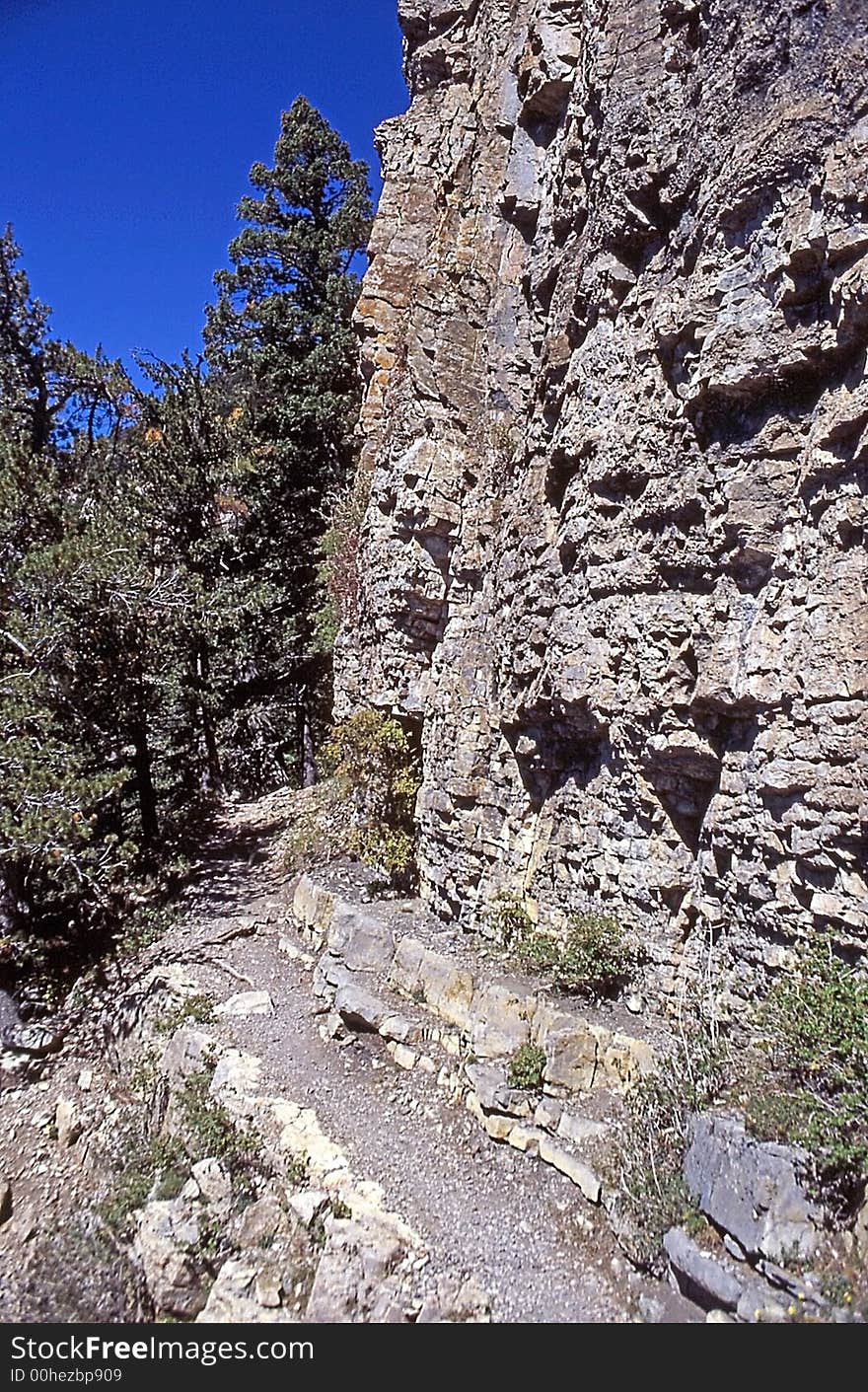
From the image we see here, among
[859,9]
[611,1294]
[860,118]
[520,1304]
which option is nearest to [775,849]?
[611,1294]

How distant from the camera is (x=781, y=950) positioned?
277 inches

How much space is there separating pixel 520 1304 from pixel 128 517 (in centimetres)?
1390

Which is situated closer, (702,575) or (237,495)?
(702,575)

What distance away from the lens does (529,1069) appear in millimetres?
8219

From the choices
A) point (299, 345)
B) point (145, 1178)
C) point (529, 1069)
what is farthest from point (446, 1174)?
point (299, 345)

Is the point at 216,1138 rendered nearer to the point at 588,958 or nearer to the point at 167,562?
the point at 588,958

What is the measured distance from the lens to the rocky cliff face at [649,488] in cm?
687

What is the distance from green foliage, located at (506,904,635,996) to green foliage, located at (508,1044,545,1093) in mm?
Answer: 742

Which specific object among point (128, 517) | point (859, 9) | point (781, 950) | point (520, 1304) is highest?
point (859, 9)

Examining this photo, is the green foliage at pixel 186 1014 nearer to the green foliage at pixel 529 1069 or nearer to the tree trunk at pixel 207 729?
the green foliage at pixel 529 1069

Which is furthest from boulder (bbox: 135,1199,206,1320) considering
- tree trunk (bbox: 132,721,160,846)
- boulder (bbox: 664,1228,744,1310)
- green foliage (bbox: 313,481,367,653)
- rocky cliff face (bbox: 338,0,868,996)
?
green foliage (bbox: 313,481,367,653)

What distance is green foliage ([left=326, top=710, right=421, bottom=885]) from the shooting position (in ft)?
40.7

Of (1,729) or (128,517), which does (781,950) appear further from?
(128,517)

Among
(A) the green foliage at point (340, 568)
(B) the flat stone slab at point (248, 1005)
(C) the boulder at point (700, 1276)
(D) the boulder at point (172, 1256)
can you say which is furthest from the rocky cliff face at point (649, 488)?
(D) the boulder at point (172, 1256)
